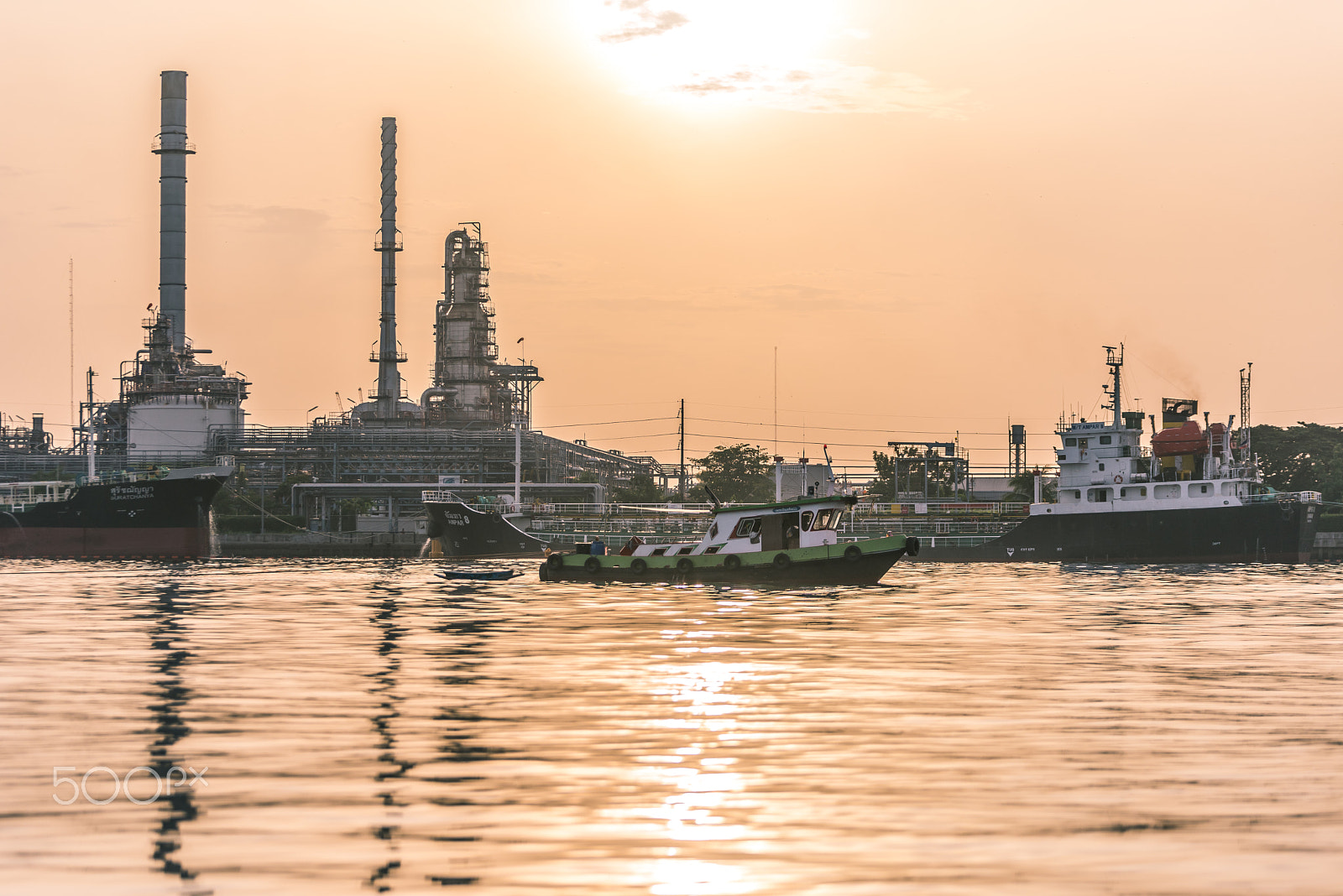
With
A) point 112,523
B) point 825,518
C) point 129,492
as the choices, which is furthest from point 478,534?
point 825,518

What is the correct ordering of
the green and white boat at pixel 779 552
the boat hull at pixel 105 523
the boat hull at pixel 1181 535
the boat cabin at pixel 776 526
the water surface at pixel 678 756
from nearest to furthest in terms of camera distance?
1. the water surface at pixel 678 756
2. the green and white boat at pixel 779 552
3. the boat cabin at pixel 776 526
4. the boat hull at pixel 1181 535
5. the boat hull at pixel 105 523

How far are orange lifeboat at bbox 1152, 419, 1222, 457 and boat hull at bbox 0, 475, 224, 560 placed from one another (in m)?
72.8

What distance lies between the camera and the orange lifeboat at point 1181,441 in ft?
302

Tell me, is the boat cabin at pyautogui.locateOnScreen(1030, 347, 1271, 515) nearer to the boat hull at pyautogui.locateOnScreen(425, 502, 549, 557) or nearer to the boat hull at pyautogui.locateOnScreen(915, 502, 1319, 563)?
the boat hull at pyautogui.locateOnScreen(915, 502, 1319, 563)

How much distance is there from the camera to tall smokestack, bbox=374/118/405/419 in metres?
155

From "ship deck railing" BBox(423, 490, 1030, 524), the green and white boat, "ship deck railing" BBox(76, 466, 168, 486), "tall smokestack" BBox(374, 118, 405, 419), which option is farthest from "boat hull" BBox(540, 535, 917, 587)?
"tall smokestack" BBox(374, 118, 405, 419)

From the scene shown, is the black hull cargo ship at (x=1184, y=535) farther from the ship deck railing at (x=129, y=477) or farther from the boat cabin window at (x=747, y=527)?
the ship deck railing at (x=129, y=477)

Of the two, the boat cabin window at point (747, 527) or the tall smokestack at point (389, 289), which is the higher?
the tall smokestack at point (389, 289)

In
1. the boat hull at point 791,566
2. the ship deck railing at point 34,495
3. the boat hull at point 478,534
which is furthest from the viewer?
the ship deck railing at point 34,495

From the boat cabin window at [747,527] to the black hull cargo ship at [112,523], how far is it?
195 feet

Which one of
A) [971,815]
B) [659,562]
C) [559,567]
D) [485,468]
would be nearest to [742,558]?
[659,562]

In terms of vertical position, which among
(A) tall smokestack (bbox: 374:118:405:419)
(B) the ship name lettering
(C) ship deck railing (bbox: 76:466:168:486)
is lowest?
(B) the ship name lettering

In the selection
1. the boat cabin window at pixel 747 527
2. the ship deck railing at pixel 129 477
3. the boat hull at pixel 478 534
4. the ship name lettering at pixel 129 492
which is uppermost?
the ship deck railing at pixel 129 477

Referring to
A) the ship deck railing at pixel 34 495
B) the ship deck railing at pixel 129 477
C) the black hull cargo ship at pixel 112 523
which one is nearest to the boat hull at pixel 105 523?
the black hull cargo ship at pixel 112 523
